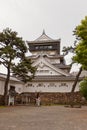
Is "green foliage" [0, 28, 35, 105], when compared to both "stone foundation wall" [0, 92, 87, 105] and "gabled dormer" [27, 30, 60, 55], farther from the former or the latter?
"gabled dormer" [27, 30, 60, 55]

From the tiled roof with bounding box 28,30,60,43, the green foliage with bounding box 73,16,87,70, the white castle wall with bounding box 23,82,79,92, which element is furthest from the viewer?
the tiled roof with bounding box 28,30,60,43

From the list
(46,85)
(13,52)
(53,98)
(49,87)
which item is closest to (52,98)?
(53,98)

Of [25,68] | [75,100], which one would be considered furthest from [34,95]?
[25,68]

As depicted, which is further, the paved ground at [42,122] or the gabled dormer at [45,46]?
the gabled dormer at [45,46]

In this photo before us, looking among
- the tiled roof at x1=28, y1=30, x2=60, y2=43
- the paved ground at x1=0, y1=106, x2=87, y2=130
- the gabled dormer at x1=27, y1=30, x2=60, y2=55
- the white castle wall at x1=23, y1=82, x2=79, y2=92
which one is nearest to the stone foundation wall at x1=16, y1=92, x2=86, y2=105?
the white castle wall at x1=23, y1=82, x2=79, y2=92

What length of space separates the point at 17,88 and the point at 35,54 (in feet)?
43.1

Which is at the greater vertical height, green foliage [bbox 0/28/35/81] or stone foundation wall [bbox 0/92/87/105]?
green foliage [bbox 0/28/35/81]

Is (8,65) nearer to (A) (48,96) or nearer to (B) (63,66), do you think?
(A) (48,96)

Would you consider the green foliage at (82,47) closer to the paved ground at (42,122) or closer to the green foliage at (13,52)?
the paved ground at (42,122)

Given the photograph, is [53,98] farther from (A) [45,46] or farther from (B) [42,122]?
(B) [42,122]

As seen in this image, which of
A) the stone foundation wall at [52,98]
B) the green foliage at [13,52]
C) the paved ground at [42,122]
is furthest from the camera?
the stone foundation wall at [52,98]

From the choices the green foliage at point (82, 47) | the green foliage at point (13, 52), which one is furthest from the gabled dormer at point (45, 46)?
the green foliage at point (82, 47)

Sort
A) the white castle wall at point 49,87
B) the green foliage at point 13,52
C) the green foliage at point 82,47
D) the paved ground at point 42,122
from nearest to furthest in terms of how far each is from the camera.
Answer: the paved ground at point 42,122
the green foliage at point 82,47
the green foliage at point 13,52
the white castle wall at point 49,87

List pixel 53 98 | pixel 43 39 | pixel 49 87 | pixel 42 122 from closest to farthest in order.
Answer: pixel 42 122, pixel 53 98, pixel 49 87, pixel 43 39
